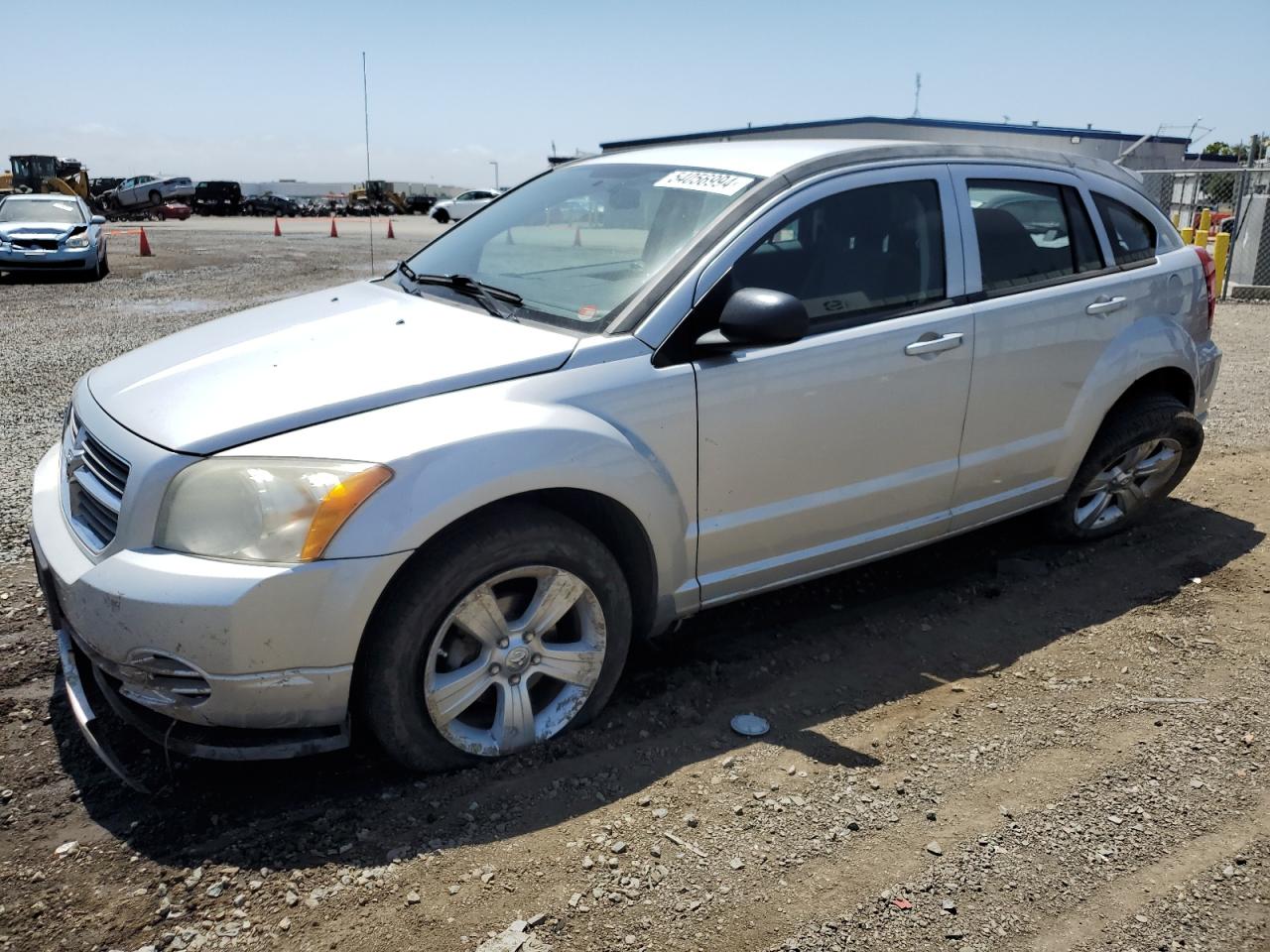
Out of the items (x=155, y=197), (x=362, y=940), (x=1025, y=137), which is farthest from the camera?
(x=155, y=197)

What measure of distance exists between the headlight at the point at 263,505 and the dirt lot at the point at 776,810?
0.81 m

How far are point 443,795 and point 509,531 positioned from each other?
785 millimetres

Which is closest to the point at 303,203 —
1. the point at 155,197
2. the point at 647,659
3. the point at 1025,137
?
the point at 155,197

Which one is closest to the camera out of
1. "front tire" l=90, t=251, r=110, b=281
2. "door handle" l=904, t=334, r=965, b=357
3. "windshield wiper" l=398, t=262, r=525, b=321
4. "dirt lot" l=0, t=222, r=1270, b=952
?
"dirt lot" l=0, t=222, r=1270, b=952

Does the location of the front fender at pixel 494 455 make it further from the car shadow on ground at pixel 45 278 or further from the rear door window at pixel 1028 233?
the car shadow on ground at pixel 45 278

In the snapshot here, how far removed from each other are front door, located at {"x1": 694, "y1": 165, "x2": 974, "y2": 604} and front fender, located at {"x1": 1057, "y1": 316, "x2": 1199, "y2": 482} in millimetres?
797

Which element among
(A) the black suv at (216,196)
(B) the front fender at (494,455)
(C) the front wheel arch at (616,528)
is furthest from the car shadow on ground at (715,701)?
(A) the black suv at (216,196)

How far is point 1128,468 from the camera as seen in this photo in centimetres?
479

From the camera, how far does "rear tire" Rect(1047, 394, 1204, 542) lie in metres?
4.62

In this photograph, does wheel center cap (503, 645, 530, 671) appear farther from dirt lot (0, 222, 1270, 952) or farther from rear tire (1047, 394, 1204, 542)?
rear tire (1047, 394, 1204, 542)

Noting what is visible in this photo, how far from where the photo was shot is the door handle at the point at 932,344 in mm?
3667

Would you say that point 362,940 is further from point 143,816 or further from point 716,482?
point 716,482

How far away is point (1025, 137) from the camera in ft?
86.2

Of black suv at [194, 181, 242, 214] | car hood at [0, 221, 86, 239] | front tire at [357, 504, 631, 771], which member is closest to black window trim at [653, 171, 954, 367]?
front tire at [357, 504, 631, 771]
